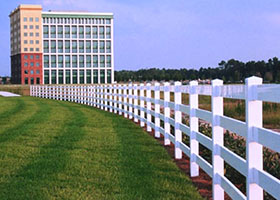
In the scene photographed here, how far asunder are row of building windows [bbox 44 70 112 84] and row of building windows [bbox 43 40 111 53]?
18.1 ft

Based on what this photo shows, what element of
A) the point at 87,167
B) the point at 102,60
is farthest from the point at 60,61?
the point at 87,167

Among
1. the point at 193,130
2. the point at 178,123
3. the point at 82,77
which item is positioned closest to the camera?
the point at 193,130

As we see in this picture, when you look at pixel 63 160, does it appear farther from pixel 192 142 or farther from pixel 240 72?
pixel 240 72

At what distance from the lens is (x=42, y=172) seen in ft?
25.3

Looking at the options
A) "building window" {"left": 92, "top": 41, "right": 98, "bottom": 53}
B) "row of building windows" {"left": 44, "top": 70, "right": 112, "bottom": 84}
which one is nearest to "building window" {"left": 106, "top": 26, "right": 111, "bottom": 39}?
"building window" {"left": 92, "top": 41, "right": 98, "bottom": 53}

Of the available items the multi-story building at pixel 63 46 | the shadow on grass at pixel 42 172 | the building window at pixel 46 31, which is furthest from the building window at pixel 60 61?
the shadow on grass at pixel 42 172

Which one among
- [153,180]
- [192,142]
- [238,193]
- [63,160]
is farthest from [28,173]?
[238,193]

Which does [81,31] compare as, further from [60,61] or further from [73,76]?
[73,76]

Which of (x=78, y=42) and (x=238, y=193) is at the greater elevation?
(x=78, y=42)

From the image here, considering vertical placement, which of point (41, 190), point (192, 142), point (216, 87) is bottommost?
point (41, 190)

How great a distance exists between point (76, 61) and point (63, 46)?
17.0 feet

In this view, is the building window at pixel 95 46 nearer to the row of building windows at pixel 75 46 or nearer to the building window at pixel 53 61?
the row of building windows at pixel 75 46

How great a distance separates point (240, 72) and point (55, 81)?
48177 mm

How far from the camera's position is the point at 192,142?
25.0 ft
